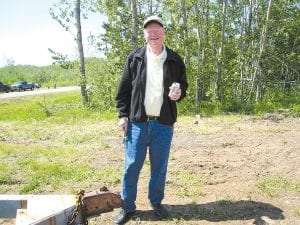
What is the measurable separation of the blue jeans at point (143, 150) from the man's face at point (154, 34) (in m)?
0.86

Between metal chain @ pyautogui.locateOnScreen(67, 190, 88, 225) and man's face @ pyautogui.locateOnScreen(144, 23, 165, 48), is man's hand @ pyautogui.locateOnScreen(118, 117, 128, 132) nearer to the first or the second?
man's face @ pyautogui.locateOnScreen(144, 23, 165, 48)

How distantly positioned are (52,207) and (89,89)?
15995 mm

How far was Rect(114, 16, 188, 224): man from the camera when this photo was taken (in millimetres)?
4676

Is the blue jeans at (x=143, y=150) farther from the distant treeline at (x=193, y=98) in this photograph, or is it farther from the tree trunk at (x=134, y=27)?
the tree trunk at (x=134, y=27)

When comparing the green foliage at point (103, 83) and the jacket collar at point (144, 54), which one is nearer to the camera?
the jacket collar at point (144, 54)

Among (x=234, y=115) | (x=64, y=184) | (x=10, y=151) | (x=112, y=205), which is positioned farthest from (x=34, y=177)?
(x=234, y=115)

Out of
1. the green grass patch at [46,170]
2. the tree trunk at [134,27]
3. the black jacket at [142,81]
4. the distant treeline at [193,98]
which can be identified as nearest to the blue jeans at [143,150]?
the black jacket at [142,81]

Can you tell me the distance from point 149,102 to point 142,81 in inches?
9.6

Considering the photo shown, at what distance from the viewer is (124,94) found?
4941 mm

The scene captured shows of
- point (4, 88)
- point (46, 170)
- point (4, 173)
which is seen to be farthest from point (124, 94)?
point (4, 88)

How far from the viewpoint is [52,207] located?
2.91m

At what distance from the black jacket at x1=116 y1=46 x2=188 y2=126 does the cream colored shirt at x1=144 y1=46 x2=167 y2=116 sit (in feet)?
0.12

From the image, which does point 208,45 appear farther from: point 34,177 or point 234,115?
point 34,177

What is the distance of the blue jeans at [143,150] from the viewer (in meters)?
4.78
